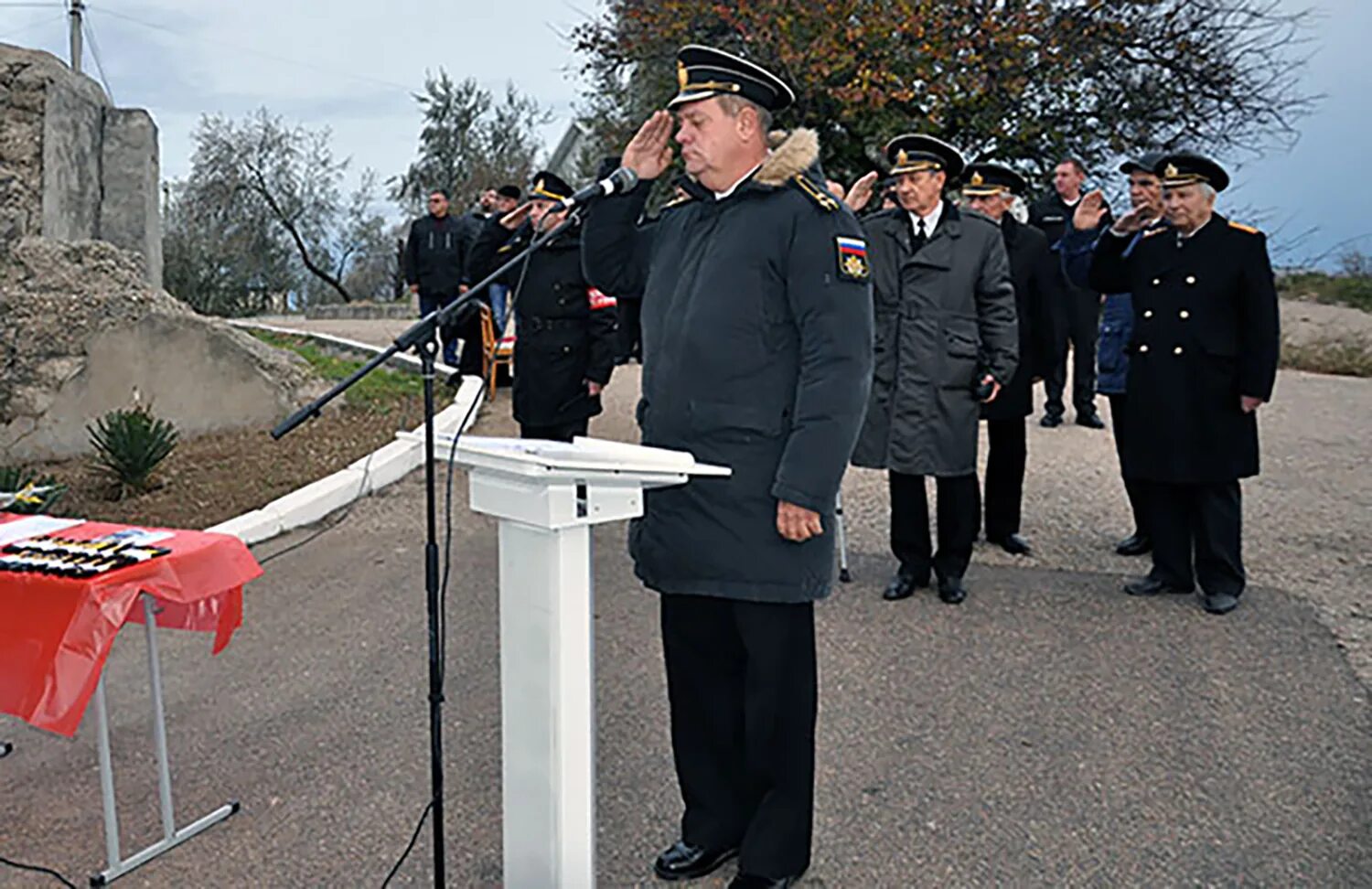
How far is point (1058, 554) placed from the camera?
6.62m

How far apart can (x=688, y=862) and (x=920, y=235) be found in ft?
11.2

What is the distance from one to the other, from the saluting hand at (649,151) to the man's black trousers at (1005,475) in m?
4.03

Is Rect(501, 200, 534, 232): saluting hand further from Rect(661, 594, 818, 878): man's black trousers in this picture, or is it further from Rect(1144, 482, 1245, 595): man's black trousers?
Rect(661, 594, 818, 878): man's black trousers

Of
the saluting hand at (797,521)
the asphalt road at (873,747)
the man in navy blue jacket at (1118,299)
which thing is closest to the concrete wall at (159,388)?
the asphalt road at (873,747)

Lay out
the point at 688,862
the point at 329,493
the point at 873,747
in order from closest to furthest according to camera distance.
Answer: the point at 688,862 → the point at 873,747 → the point at 329,493

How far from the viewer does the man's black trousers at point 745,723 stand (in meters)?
3.02

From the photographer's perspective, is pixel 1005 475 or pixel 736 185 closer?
pixel 736 185

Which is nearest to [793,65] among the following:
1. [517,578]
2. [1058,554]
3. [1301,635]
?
[1058,554]

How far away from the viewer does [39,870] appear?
3.33 m

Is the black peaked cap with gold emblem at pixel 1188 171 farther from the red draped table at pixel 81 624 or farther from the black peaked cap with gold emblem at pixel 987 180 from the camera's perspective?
the red draped table at pixel 81 624

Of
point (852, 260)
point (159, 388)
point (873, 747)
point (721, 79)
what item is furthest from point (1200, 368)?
point (159, 388)

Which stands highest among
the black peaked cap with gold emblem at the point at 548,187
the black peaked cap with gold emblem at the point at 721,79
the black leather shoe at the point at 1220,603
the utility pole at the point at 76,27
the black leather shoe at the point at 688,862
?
the utility pole at the point at 76,27

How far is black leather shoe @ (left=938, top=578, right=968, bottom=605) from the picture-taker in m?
5.68

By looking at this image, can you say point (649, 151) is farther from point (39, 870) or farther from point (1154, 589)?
point (1154, 589)
